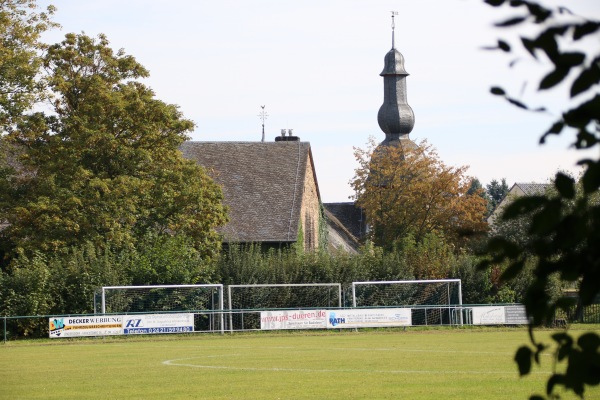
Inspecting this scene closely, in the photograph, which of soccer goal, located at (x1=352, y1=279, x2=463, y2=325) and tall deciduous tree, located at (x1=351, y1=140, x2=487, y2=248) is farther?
tall deciduous tree, located at (x1=351, y1=140, x2=487, y2=248)

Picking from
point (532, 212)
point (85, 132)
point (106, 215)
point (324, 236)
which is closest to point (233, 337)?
point (106, 215)

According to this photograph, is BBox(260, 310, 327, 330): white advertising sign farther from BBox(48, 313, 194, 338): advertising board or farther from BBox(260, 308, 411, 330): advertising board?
BBox(48, 313, 194, 338): advertising board

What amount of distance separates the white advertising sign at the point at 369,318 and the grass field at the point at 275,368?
2.42 meters

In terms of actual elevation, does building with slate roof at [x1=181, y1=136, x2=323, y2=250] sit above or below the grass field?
above

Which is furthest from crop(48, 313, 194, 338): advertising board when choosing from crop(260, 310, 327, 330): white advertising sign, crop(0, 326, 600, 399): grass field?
crop(260, 310, 327, 330): white advertising sign

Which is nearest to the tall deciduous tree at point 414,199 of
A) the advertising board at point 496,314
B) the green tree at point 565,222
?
the advertising board at point 496,314

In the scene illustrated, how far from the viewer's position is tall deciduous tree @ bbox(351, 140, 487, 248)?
80.6 m

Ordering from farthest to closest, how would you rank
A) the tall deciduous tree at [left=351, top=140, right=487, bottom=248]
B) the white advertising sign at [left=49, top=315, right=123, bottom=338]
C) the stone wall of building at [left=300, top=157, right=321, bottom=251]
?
the tall deciduous tree at [left=351, top=140, right=487, bottom=248] < the stone wall of building at [left=300, top=157, right=321, bottom=251] < the white advertising sign at [left=49, top=315, right=123, bottom=338]

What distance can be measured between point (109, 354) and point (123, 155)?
643 inches

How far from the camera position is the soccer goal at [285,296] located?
148 feet

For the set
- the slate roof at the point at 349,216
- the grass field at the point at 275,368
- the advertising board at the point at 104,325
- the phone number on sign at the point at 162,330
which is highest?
the slate roof at the point at 349,216

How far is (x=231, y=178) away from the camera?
61562mm

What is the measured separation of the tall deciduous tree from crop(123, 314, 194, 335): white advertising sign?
4120cm

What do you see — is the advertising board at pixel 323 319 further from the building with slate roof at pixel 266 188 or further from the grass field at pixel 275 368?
the building with slate roof at pixel 266 188
